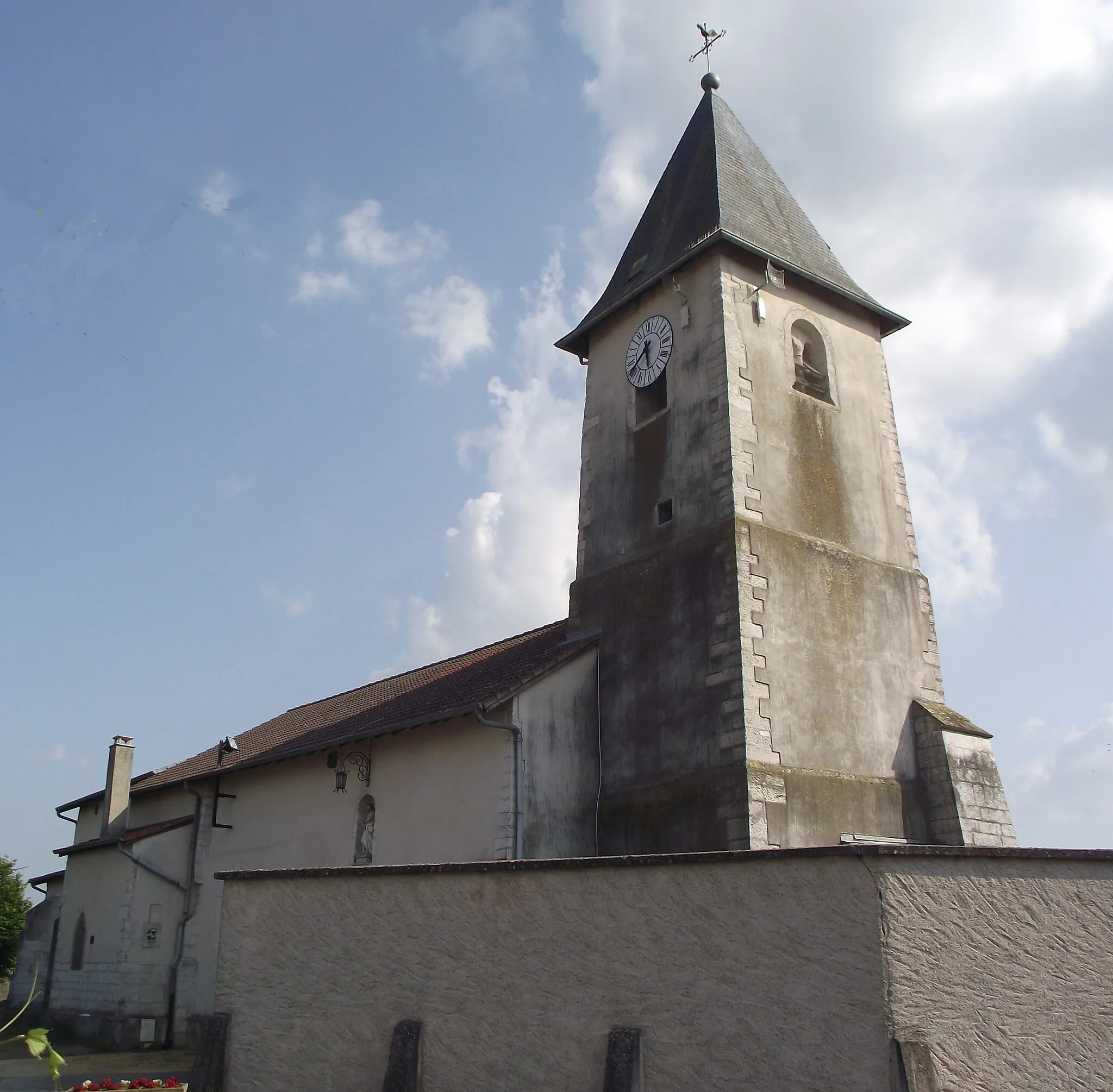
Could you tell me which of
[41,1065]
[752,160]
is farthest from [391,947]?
[752,160]

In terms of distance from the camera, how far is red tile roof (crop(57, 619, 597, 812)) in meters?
13.4

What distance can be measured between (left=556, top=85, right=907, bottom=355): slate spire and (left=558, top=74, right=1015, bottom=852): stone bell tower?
0.06m

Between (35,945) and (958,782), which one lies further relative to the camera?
(35,945)

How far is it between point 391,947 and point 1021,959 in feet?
14.3

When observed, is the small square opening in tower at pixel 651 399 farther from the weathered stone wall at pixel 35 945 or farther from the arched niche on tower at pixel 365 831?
the weathered stone wall at pixel 35 945

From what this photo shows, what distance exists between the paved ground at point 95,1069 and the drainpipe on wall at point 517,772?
5.23 m

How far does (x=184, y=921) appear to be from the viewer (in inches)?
717

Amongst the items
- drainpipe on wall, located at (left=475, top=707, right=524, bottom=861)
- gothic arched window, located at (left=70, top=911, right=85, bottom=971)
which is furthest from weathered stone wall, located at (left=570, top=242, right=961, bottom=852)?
gothic arched window, located at (left=70, top=911, right=85, bottom=971)

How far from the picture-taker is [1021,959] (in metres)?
6.01

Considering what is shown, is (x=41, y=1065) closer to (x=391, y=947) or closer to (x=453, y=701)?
(x=453, y=701)

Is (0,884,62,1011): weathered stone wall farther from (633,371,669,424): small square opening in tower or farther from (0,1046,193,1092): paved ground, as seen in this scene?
(633,371,669,424): small square opening in tower

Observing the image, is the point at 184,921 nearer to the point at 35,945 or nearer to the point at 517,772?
the point at 35,945

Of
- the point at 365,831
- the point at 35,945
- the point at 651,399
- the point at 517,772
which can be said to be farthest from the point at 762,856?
the point at 35,945

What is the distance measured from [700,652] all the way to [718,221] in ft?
20.1
